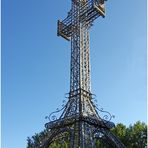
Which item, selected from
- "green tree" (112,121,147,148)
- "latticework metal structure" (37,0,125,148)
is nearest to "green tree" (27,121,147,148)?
"green tree" (112,121,147,148)

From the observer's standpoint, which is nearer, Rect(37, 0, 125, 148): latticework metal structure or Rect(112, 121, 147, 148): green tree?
Rect(37, 0, 125, 148): latticework metal structure

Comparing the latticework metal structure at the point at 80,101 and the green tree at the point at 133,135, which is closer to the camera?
the latticework metal structure at the point at 80,101

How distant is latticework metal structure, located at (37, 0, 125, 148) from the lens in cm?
1295

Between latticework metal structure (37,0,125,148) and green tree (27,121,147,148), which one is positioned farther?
green tree (27,121,147,148)

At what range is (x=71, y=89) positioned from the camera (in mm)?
14508

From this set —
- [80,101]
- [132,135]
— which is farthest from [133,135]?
[80,101]

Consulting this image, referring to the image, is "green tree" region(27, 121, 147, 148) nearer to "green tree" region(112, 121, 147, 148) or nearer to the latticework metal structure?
"green tree" region(112, 121, 147, 148)

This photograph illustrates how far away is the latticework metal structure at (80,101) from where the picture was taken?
1295 cm

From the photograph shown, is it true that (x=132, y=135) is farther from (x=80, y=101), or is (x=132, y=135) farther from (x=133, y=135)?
(x=80, y=101)

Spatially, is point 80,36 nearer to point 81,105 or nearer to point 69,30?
point 69,30

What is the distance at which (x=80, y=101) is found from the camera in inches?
535

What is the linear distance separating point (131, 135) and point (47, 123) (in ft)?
33.6

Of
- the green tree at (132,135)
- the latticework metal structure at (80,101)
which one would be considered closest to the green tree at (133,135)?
the green tree at (132,135)

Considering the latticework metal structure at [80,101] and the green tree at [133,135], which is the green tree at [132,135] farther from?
the latticework metal structure at [80,101]
